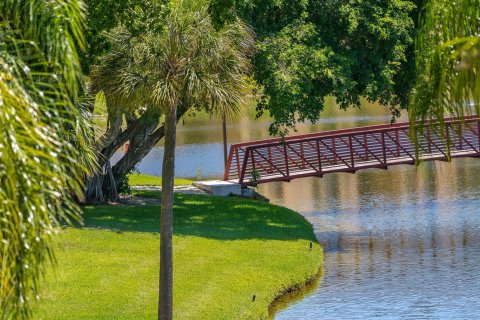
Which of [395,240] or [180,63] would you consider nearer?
[180,63]

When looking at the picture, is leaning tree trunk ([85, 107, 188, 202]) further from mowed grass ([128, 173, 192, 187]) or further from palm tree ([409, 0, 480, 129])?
palm tree ([409, 0, 480, 129])

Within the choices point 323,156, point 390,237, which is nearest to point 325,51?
point 390,237

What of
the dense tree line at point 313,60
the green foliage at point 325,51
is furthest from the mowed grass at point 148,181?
the green foliage at point 325,51

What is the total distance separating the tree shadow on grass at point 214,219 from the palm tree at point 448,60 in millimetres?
21583

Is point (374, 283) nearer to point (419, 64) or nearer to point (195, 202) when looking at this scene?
point (195, 202)

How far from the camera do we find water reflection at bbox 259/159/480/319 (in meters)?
25.4

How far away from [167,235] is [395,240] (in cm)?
1424

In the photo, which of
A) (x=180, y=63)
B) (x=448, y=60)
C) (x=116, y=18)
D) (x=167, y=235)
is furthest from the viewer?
(x=167, y=235)

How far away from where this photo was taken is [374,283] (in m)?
27.7

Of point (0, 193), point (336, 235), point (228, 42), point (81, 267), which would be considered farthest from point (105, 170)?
point (0, 193)

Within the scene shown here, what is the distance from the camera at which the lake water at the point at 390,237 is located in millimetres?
25484

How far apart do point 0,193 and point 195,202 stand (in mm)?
29852

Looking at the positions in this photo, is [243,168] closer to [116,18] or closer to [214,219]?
[214,219]

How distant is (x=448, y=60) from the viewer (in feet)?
31.2
